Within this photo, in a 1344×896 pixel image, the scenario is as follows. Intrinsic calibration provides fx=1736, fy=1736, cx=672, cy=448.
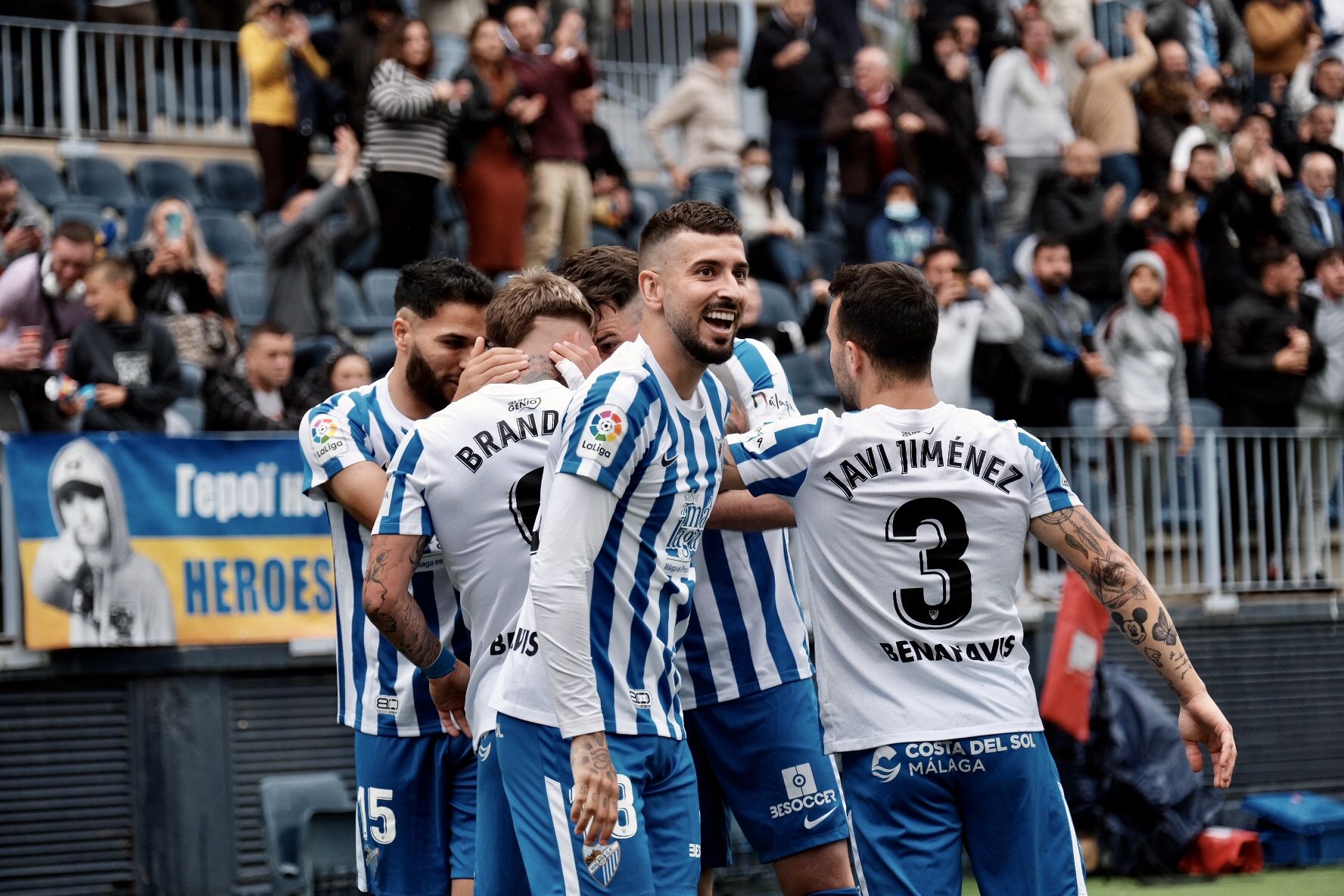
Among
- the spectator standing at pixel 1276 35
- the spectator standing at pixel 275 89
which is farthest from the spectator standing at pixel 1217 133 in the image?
the spectator standing at pixel 275 89

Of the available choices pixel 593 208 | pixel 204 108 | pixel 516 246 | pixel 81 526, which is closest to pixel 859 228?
pixel 593 208

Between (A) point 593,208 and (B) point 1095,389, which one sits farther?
(A) point 593,208

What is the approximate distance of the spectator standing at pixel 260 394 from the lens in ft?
31.2

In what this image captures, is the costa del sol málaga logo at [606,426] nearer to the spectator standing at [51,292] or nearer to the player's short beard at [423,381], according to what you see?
the player's short beard at [423,381]

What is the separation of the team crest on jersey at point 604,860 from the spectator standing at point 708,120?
10461 millimetres

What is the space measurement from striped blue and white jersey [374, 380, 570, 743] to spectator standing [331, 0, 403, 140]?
26.2ft

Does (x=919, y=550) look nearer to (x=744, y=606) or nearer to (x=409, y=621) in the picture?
(x=744, y=606)

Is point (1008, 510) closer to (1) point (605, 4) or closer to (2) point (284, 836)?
(2) point (284, 836)

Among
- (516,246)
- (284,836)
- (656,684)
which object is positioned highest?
(516,246)

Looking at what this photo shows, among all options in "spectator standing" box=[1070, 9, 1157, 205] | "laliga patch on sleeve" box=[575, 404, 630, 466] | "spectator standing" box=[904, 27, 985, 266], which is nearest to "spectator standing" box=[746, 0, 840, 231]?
"spectator standing" box=[904, 27, 985, 266]

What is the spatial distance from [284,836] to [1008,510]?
4699 millimetres

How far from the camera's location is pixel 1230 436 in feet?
40.3

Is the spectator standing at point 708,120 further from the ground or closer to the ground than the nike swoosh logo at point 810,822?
further from the ground

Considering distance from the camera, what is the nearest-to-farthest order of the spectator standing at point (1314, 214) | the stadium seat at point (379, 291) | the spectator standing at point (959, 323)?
the spectator standing at point (959, 323), the stadium seat at point (379, 291), the spectator standing at point (1314, 214)
